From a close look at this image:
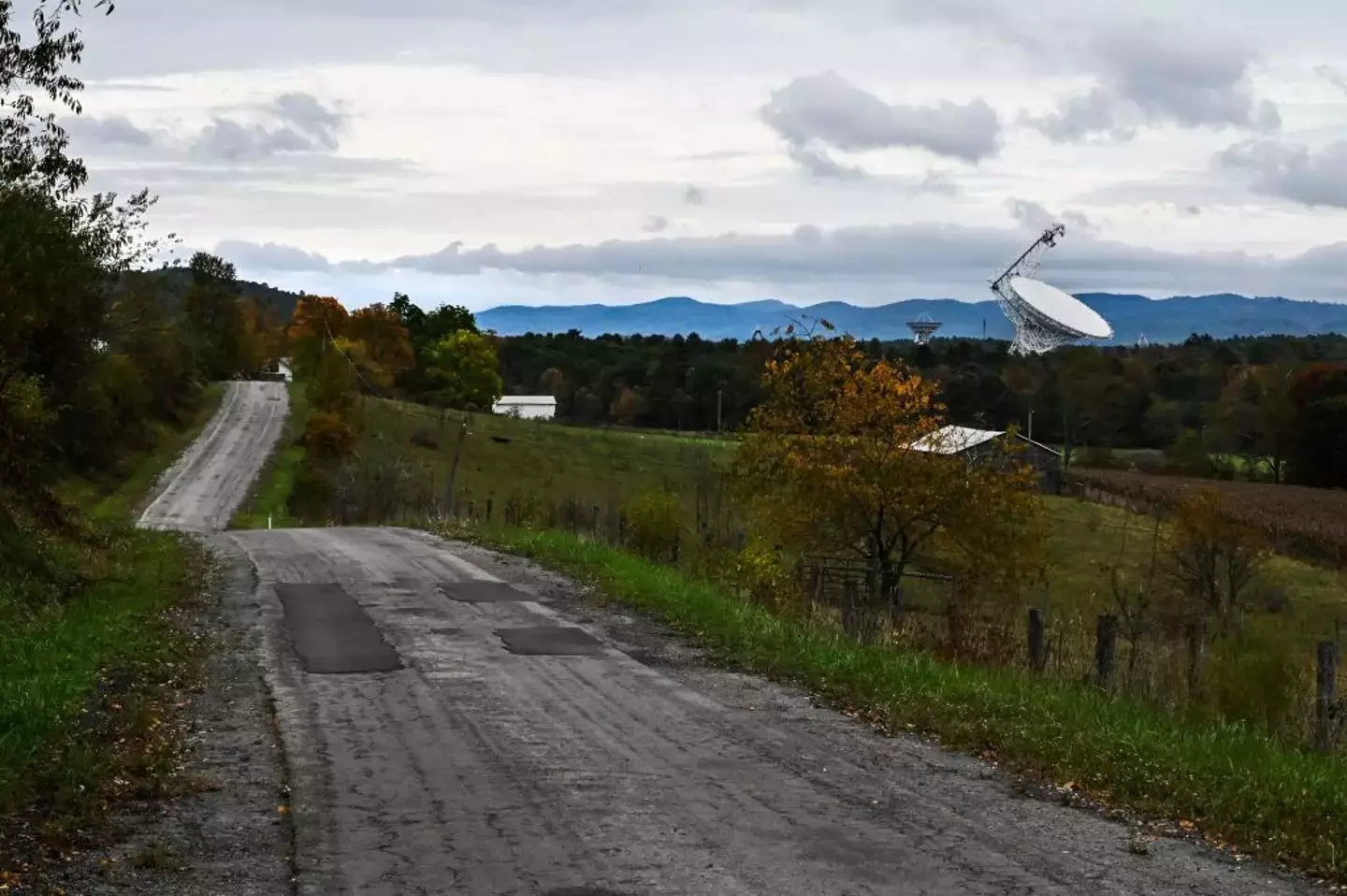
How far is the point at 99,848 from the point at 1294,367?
11981cm

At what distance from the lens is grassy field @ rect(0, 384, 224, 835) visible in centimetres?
853

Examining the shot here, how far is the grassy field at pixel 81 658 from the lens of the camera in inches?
336

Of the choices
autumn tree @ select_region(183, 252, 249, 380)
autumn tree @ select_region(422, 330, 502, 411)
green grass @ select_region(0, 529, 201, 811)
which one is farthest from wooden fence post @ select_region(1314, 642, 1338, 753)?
autumn tree @ select_region(183, 252, 249, 380)

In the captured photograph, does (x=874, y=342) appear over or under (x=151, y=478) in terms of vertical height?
over

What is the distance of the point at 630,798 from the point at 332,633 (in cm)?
783

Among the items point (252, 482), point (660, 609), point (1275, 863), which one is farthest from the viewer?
point (252, 482)

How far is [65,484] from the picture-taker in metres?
56.8

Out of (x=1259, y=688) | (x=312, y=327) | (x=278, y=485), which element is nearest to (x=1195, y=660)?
(x=1259, y=688)

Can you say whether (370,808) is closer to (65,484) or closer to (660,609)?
(660,609)

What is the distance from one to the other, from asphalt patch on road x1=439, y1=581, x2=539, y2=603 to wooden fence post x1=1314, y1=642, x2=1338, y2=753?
984 cm

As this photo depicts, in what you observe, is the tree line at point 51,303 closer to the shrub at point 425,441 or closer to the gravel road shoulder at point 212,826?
the gravel road shoulder at point 212,826

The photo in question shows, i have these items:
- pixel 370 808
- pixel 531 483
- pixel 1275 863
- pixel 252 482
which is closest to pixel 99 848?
pixel 370 808

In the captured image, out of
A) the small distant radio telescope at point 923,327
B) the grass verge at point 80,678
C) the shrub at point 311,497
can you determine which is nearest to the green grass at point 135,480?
the shrub at point 311,497

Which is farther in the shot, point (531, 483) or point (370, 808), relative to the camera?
point (531, 483)
